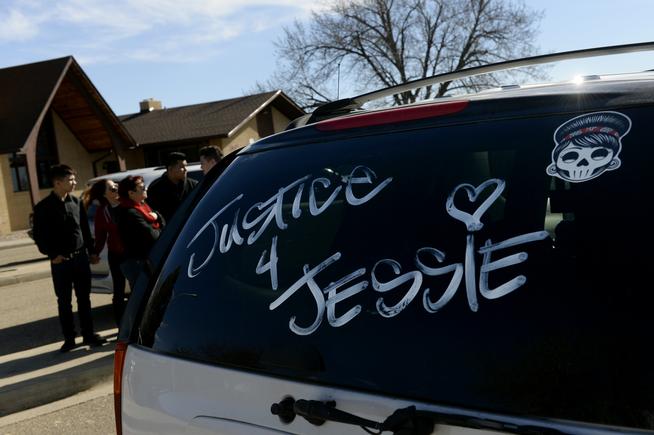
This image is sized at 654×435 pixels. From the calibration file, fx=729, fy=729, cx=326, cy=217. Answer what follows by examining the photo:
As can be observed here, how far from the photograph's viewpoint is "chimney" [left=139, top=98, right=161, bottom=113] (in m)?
40.0

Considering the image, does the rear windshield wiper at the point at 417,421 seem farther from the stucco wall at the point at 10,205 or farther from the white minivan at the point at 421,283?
the stucco wall at the point at 10,205

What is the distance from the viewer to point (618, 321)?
1.34 m

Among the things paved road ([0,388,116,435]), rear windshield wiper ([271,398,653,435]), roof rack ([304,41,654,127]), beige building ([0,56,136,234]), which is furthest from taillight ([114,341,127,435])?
beige building ([0,56,136,234])

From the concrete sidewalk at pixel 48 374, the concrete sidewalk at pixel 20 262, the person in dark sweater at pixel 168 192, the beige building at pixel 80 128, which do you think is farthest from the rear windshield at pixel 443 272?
the beige building at pixel 80 128

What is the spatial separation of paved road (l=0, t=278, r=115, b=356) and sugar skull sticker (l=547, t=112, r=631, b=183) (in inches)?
268

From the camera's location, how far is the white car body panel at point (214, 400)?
1.56 meters

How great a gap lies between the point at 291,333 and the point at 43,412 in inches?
162

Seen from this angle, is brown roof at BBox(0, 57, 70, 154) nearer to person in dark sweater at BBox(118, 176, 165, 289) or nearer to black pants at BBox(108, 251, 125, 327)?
black pants at BBox(108, 251, 125, 327)

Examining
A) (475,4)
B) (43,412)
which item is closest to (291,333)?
(43,412)

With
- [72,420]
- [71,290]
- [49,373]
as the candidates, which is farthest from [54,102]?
[72,420]

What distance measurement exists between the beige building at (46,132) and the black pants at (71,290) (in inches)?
814

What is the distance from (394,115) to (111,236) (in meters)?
5.72

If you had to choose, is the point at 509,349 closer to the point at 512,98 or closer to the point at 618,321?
the point at 618,321

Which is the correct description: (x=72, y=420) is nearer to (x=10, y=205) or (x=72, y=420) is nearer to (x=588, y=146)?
(x=588, y=146)
